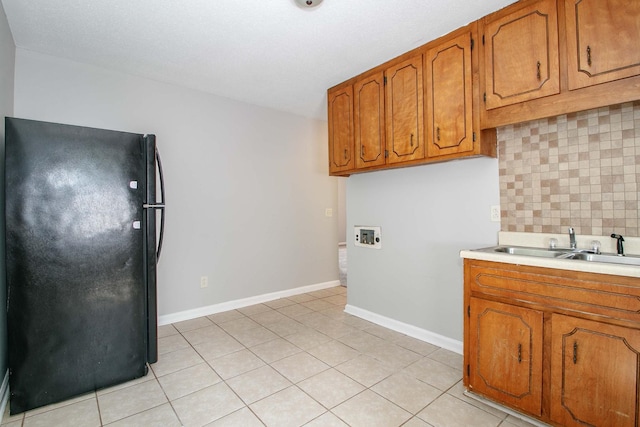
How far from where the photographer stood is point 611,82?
5.24ft

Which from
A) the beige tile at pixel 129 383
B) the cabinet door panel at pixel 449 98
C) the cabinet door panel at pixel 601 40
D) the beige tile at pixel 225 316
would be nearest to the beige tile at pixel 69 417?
the beige tile at pixel 129 383

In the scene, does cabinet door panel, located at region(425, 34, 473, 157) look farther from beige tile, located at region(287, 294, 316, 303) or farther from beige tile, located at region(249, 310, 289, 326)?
beige tile, located at region(287, 294, 316, 303)

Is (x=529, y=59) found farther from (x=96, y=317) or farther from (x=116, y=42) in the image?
(x=96, y=317)

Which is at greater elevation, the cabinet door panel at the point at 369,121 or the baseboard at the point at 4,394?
the cabinet door panel at the point at 369,121

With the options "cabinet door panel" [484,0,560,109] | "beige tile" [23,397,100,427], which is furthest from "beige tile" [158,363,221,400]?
"cabinet door panel" [484,0,560,109]

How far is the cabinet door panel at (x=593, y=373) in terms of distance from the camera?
1.35 m

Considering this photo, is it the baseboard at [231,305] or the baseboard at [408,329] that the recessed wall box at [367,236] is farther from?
the baseboard at [231,305]

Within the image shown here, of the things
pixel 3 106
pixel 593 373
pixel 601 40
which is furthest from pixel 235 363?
pixel 601 40

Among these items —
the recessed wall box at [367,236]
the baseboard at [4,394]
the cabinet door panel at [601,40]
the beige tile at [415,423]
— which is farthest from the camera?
the recessed wall box at [367,236]

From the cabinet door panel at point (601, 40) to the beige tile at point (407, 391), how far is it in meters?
1.98

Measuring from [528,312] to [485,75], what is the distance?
1506mm

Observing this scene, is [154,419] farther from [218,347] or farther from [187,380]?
[218,347]

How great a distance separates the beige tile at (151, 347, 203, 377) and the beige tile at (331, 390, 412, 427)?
4.02ft

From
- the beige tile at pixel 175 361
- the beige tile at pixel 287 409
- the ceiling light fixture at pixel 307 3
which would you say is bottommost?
the beige tile at pixel 287 409
